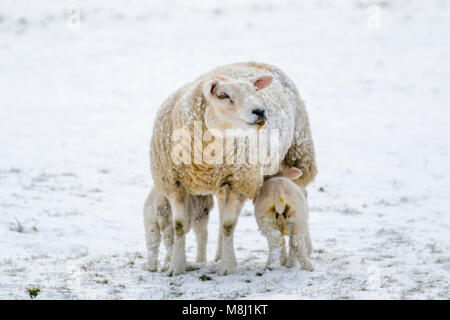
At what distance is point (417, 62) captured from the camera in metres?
18.4

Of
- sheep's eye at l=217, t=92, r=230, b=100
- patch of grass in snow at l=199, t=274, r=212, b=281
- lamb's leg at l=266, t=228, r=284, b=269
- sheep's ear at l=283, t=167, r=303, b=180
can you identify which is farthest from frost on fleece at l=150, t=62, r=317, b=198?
patch of grass in snow at l=199, t=274, r=212, b=281

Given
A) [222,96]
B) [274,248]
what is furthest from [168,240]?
[222,96]

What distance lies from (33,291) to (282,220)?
249 cm

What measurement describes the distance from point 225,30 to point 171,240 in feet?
56.6

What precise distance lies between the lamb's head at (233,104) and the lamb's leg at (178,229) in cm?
93

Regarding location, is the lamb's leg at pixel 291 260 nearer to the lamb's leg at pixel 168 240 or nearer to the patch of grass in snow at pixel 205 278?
the patch of grass in snow at pixel 205 278

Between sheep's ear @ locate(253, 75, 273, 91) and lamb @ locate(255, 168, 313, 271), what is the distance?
1.04m

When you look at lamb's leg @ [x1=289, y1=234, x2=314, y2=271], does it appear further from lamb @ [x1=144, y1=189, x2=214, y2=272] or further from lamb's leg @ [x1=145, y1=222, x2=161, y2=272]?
lamb's leg @ [x1=145, y1=222, x2=161, y2=272]

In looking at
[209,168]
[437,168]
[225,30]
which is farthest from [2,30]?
[209,168]

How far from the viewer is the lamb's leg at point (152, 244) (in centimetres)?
596

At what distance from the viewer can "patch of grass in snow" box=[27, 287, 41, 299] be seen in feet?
15.4

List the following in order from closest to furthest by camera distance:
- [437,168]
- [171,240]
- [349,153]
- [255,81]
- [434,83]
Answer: [255,81] < [171,240] < [437,168] < [349,153] < [434,83]

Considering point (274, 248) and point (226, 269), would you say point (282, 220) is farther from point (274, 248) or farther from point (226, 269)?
point (226, 269)

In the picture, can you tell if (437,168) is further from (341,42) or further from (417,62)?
(341,42)
